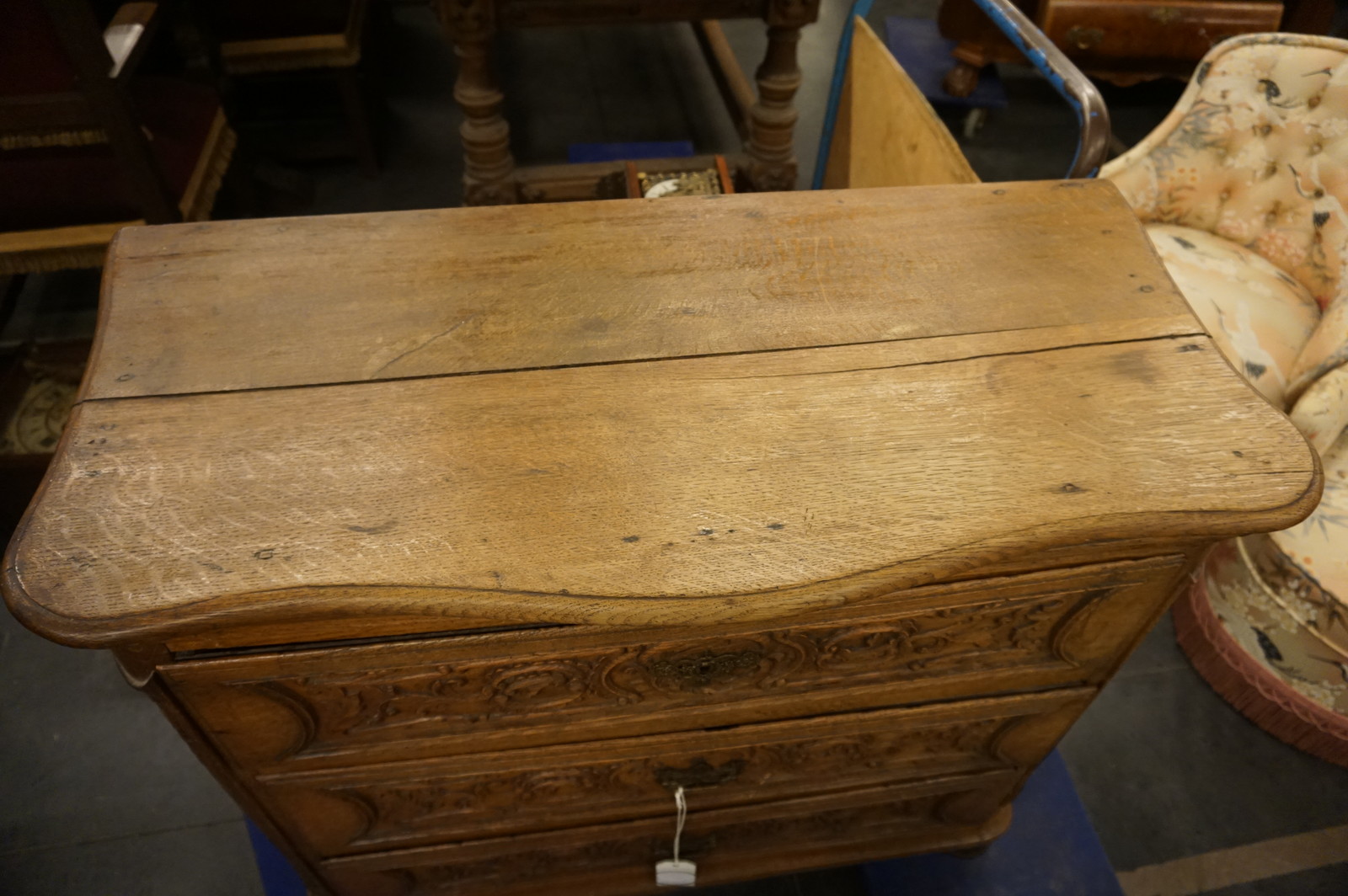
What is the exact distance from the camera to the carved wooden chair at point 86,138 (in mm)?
1593

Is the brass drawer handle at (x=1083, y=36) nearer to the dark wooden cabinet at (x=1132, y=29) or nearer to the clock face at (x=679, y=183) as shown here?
the dark wooden cabinet at (x=1132, y=29)

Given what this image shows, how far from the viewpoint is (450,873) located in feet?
4.27

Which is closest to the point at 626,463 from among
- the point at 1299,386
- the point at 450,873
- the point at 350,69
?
the point at 450,873

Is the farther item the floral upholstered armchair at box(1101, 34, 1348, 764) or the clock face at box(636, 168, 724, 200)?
the clock face at box(636, 168, 724, 200)

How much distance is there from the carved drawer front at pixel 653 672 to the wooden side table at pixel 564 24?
1811 millimetres

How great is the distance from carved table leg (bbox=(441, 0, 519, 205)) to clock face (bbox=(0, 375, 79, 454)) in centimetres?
118

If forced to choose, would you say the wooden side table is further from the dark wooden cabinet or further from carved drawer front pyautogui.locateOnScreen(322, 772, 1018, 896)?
carved drawer front pyautogui.locateOnScreen(322, 772, 1018, 896)

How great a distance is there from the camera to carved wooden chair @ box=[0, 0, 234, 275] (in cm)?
159

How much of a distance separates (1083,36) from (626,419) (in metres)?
2.85

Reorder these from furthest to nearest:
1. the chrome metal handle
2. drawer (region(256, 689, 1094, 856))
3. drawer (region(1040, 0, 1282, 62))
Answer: drawer (region(1040, 0, 1282, 62)) < the chrome metal handle < drawer (region(256, 689, 1094, 856))

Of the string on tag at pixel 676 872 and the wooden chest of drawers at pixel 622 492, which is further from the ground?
the wooden chest of drawers at pixel 622 492

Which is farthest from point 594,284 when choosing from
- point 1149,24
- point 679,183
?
point 1149,24

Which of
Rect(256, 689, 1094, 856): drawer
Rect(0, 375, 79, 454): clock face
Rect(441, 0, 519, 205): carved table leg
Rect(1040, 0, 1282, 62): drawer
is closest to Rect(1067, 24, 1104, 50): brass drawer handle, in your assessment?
Rect(1040, 0, 1282, 62): drawer

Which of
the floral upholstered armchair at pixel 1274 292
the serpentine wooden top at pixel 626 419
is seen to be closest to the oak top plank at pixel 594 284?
the serpentine wooden top at pixel 626 419
